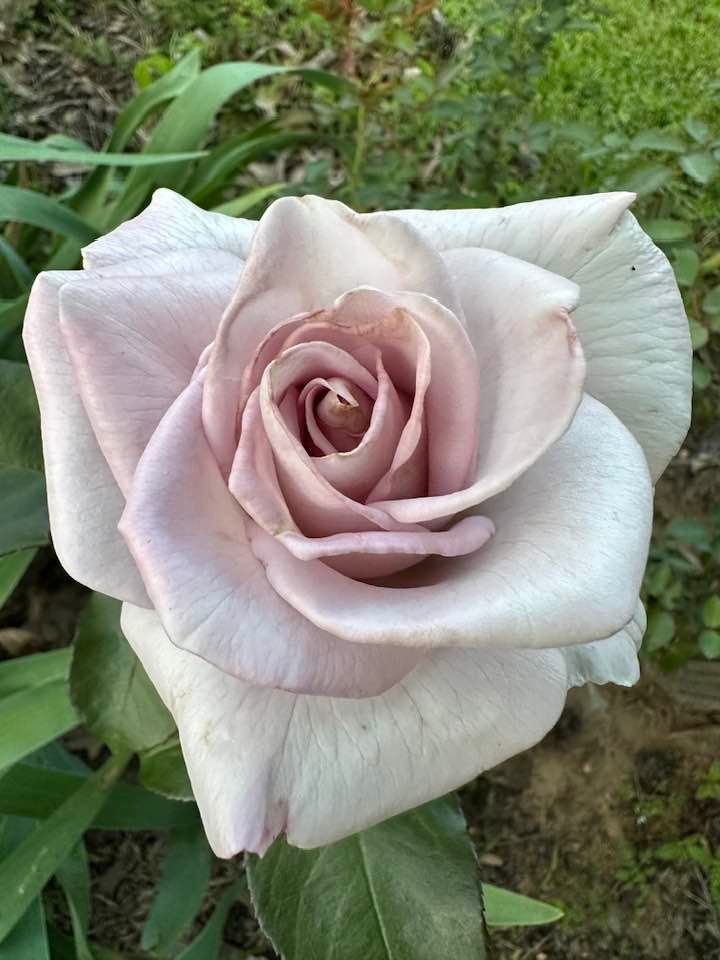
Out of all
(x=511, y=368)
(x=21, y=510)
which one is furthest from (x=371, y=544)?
(x=21, y=510)

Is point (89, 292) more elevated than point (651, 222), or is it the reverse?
point (89, 292)

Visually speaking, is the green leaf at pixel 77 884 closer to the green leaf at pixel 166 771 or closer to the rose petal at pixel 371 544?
the green leaf at pixel 166 771

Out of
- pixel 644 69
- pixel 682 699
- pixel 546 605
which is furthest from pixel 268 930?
pixel 644 69

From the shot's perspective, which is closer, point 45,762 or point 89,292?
Result: point 89,292

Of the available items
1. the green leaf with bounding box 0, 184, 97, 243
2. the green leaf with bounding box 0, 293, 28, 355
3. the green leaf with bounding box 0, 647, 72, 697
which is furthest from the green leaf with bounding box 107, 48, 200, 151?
the green leaf with bounding box 0, 647, 72, 697

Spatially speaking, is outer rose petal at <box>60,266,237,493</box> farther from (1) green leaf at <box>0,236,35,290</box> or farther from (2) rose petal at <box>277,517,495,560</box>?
(1) green leaf at <box>0,236,35,290</box>

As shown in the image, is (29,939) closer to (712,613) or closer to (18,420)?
(18,420)

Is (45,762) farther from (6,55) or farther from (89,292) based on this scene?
(6,55)
